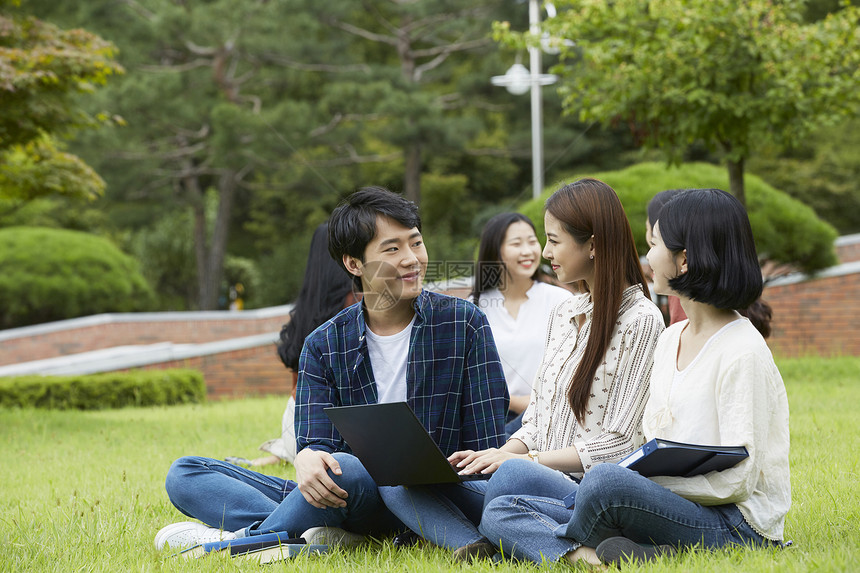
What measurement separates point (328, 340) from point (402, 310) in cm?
29

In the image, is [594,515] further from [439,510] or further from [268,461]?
[268,461]

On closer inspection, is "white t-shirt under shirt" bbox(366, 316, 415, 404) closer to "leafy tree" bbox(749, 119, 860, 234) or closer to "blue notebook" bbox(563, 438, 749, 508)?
"blue notebook" bbox(563, 438, 749, 508)

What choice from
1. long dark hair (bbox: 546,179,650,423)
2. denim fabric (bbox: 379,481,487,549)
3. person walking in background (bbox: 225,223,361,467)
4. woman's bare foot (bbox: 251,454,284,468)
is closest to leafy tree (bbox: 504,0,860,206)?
person walking in background (bbox: 225,223,361,467)

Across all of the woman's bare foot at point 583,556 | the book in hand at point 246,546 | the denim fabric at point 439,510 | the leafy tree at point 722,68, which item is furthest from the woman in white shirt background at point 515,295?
the leafy tree at point 722,68

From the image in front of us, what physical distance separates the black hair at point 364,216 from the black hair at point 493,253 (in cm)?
219

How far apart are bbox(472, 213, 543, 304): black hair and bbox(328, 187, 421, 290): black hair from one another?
219 centimetres

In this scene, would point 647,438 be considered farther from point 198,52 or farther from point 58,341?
point 198,52

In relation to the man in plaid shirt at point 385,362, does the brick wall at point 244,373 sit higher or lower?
lower

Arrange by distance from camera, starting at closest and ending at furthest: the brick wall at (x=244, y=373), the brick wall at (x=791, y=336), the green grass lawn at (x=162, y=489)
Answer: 1. the green grass lawn at (x=162, y=489)
2. the brick wall at (x=791, y=336)
3. the brick wall at (x=244, y=373)

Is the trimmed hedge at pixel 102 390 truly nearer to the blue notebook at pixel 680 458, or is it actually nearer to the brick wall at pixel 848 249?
the blue notebook at pixel 680 458

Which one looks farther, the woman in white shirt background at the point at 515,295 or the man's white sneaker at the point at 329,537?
the woman in white shirt background at the point at 515,295

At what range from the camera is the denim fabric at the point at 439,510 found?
2.97 metres

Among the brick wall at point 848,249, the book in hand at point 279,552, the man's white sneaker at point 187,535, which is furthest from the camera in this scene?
the brick wall at point 848,249

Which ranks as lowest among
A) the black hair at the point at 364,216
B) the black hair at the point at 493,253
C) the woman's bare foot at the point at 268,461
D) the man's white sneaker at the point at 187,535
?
the woman's bare foot at the point at 268,461
